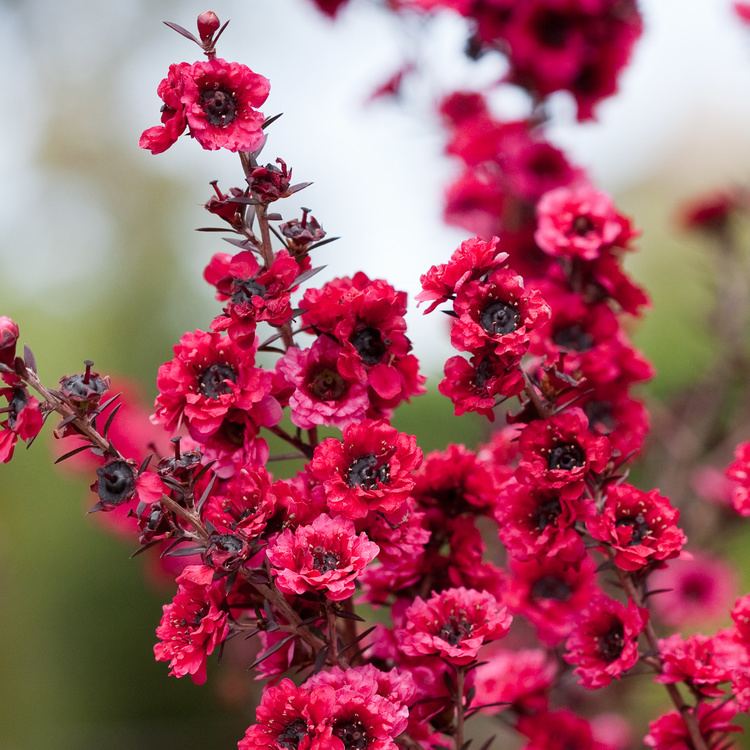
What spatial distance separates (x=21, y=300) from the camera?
2.62 meters

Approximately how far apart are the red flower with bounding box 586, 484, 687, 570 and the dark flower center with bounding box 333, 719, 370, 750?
0.18 m

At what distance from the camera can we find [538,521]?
598 mm

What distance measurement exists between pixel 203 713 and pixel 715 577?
133 cm

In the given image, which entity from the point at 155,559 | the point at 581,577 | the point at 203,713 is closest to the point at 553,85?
the point at 581,577

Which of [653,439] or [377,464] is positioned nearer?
[377,464]

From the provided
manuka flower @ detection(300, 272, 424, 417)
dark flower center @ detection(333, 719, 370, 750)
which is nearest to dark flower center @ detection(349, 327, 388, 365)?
manuka flower @ detection(300, 272, 424, 417)

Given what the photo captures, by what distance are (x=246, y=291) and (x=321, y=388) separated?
8cm

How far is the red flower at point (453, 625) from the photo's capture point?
544 millimetres

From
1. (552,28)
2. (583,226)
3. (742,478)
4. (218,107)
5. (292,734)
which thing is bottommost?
(292,734)

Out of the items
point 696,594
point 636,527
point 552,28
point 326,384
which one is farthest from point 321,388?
point 696,594

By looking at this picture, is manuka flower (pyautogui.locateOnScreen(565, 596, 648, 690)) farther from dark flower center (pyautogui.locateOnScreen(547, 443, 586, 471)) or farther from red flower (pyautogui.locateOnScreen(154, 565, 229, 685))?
red flower (pyautogui.locateOnScreen(154, 565, 229, 685))

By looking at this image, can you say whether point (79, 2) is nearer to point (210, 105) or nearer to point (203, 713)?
point (203, 713)

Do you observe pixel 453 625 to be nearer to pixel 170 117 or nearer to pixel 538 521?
pixel 538 521

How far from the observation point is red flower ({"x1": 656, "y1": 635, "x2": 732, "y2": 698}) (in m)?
0.58
